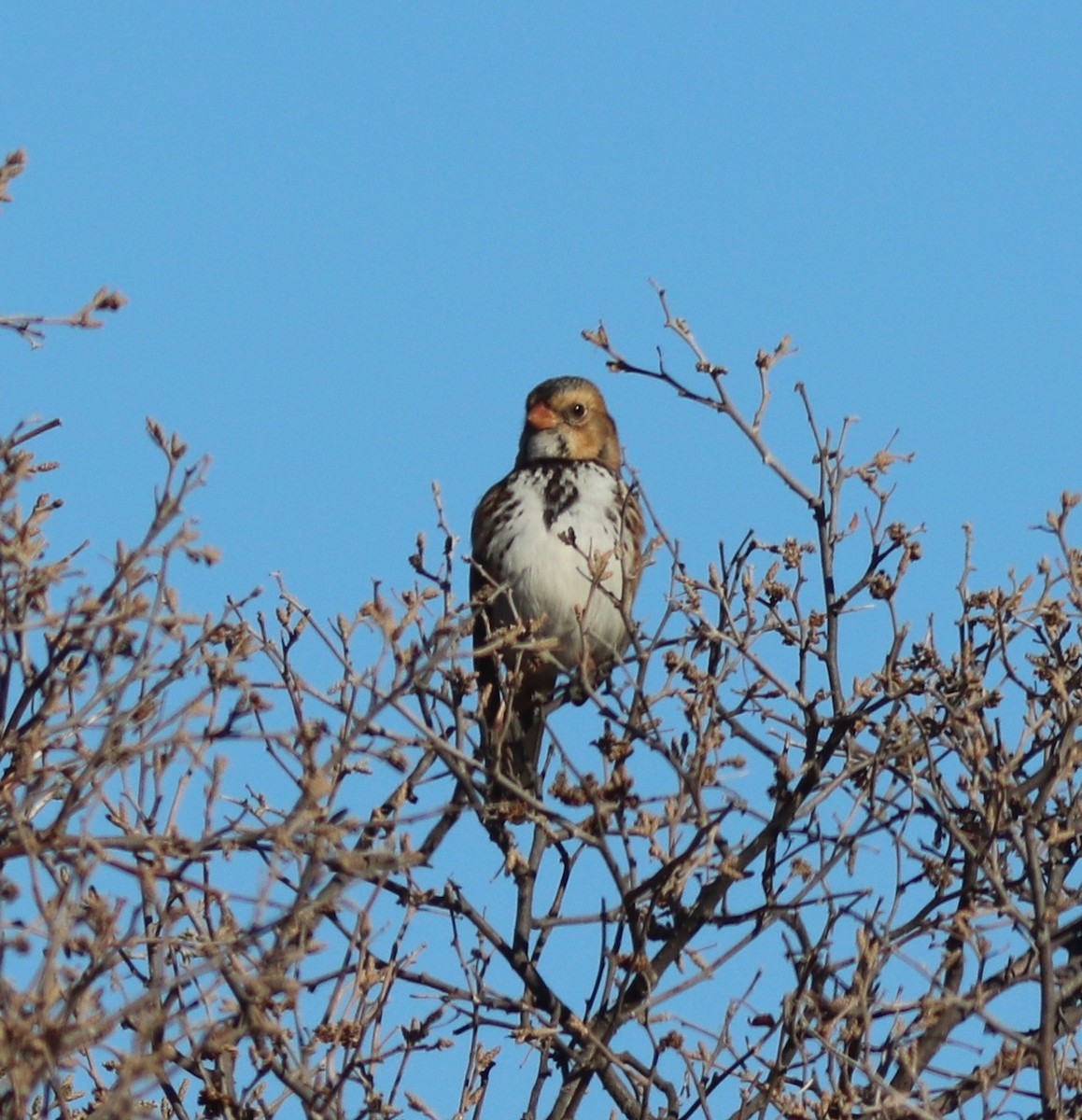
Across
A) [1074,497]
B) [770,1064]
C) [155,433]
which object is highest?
[1074,497]

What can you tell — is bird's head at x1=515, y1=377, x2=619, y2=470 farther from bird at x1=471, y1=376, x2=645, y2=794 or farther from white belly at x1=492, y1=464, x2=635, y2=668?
white belly at x1=492, y1=464, x2=635, y2=668

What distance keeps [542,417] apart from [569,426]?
0.10m

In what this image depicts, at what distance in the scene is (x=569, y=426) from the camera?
28.6 feet

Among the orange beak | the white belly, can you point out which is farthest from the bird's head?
the white belly

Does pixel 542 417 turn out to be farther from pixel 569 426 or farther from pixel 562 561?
pixel 562 561

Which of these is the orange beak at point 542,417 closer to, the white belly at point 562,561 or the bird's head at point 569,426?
the bird's head at point 569,426

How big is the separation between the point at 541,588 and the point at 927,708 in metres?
2.50

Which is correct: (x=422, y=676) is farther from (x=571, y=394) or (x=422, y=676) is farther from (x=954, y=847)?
(x=571, y=394)

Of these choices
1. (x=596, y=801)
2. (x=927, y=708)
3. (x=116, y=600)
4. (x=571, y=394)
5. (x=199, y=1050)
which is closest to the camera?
(x=199, y=1050)

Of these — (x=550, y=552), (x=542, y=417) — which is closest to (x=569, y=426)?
(x=542, y=417)

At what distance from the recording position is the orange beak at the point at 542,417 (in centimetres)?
870

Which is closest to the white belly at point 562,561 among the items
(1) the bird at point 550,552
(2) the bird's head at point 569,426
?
(1) the bird at point 550,552

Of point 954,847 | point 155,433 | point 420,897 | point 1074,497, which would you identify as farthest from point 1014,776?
point 155,433

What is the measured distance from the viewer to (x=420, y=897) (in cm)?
568
